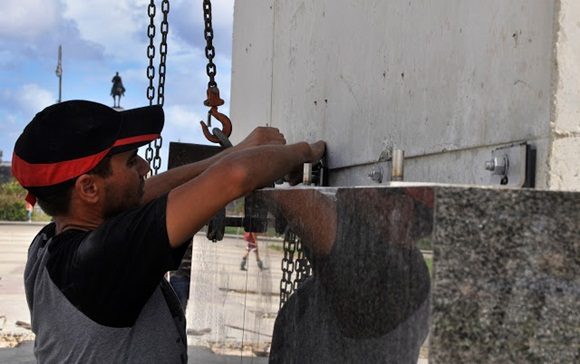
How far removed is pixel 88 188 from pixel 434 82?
1210 mm

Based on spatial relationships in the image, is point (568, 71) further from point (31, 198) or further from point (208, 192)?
point (31, 198)

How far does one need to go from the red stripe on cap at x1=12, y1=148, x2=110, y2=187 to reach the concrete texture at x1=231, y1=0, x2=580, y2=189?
3.66 feet

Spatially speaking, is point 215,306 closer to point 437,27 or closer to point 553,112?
point 437,27

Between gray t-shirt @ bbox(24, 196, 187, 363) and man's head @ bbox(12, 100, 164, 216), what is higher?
man's head @ bbox(12, 100, 164, 216)

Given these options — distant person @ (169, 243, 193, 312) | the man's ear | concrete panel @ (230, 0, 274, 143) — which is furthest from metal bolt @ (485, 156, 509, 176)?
concrete panel @ (230, 0, 274, 143)

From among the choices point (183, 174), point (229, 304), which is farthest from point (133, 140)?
point (229, 304)

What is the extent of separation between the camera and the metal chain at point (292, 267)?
2100 mm

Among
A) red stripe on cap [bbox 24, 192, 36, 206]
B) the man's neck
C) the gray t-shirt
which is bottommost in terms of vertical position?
the gray t-shirt

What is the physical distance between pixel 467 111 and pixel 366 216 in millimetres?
884

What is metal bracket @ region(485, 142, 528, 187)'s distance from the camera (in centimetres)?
189

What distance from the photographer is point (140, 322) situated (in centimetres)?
217

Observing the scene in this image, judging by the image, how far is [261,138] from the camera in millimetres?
2719

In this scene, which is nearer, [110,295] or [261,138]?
[110,295]

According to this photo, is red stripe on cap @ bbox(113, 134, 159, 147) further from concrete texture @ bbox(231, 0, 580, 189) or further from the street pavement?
concrete texture @ bbox(231, 0, 580, 189)
